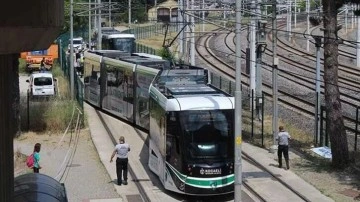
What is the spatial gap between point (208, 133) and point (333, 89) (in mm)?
6075

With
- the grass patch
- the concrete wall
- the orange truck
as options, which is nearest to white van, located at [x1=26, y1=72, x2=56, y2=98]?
the orange truck

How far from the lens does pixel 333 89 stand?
22.5m

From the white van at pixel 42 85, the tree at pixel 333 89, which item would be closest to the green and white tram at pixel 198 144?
the tree at pixel 333 89

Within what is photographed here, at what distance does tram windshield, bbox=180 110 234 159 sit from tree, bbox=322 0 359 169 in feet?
16.9

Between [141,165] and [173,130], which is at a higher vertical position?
[173,130]

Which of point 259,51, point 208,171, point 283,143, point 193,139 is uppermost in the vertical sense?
point 259,51

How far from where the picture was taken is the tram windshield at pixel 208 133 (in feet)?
59.9

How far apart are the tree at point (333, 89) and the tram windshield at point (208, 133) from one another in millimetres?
5146

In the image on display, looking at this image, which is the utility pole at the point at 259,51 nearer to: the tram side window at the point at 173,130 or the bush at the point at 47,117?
the bush at the point at 47,117

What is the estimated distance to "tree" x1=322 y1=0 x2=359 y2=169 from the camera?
22.0 metres

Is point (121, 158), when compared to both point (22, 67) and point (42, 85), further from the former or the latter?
point (22, 67)

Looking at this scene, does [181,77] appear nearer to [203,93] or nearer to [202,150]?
[203,93]

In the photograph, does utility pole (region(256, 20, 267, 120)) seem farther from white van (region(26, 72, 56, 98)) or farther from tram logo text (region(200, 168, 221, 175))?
white van (region(26, 72, 56, 98))

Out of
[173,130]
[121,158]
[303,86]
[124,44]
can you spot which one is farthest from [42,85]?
[173,130]
